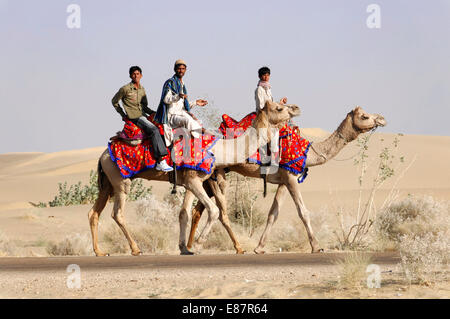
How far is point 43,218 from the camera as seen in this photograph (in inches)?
1126

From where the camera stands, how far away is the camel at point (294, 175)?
641 inches

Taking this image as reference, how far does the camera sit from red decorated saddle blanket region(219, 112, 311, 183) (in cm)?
1631

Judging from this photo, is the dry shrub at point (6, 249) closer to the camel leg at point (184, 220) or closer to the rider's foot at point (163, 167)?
the camel leg at point (184, 220)

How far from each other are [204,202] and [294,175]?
69.7 inches

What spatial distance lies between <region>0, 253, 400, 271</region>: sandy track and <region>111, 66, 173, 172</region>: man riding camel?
183cm

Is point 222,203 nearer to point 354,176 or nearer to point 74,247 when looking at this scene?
point 74,247

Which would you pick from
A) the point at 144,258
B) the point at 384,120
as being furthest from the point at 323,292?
the point at 384,120

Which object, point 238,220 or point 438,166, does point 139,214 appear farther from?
point 438,166

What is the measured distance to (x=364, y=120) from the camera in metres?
16.7

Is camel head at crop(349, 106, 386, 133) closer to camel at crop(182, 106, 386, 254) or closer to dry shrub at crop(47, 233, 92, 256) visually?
camel at crop(182, 106, 386, 254)

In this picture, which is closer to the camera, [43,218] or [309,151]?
[309,151]

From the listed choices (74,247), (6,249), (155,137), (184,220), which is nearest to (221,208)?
(184,220)

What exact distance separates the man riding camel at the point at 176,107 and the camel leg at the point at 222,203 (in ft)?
3.83

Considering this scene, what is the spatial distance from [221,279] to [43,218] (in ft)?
57.1
